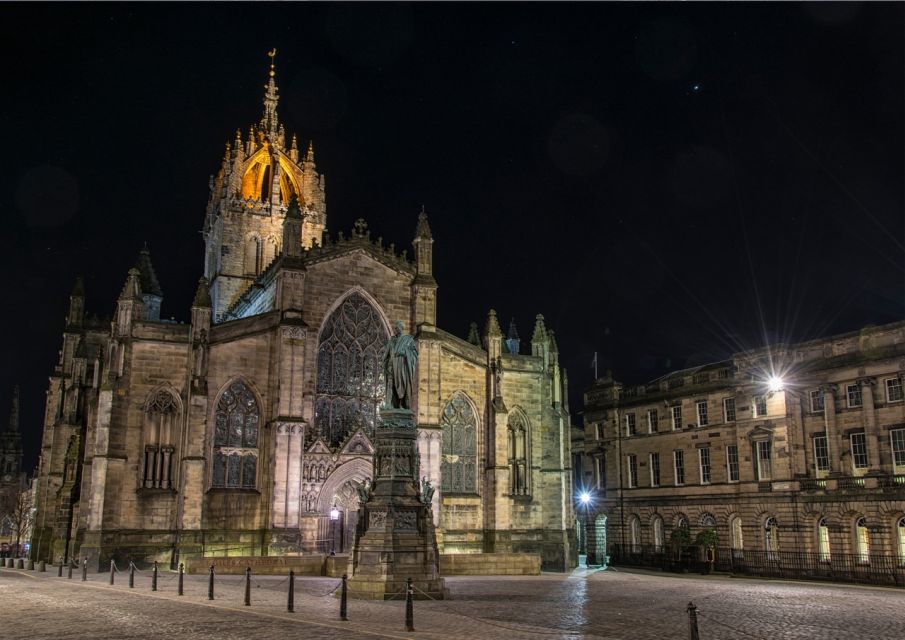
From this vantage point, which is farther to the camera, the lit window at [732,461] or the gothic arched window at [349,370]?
the lit window at [732,461]

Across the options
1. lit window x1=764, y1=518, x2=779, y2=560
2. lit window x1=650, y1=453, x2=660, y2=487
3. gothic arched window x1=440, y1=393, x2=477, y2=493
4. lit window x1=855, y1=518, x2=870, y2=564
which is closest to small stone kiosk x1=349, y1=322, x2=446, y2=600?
gothic arched window x1=440, y1=393, x2=477, y2=493

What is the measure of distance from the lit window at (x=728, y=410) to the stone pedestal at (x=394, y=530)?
30.9 m

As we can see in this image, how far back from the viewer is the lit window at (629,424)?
57219 millimetres

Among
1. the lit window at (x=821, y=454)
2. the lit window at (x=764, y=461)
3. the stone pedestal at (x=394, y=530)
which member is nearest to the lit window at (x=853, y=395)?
the lit window at (x=821, y=454)

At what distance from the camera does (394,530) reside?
22438 mm

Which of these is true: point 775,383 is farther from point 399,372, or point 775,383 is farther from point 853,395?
point 399,372

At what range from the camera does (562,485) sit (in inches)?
1748

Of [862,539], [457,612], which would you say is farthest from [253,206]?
[457,612]

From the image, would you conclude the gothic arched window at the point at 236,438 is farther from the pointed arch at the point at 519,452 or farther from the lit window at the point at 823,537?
the lit window at the point at 823,537

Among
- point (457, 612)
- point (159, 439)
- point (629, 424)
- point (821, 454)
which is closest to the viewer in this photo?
point (457, 612)

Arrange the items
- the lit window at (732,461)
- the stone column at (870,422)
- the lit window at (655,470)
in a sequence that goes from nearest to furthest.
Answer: the stone column at (870,422) < the lit window at (732,461) < the lit window at (655,470)

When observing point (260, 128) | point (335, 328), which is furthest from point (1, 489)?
point (335, 328)

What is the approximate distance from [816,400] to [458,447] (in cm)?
1900

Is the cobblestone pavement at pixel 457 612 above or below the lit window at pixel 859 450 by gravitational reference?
below
